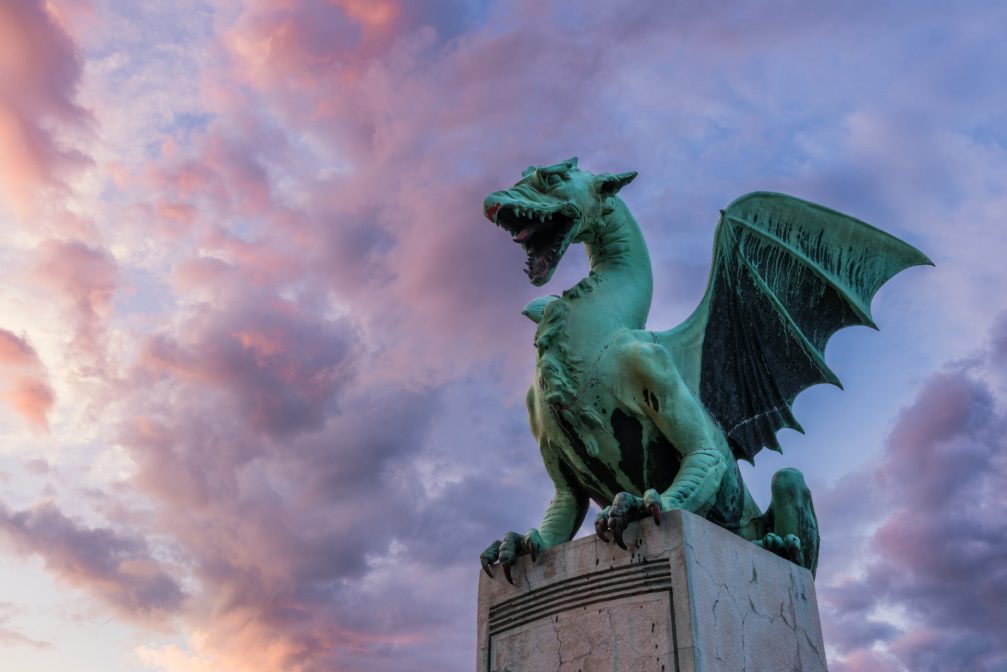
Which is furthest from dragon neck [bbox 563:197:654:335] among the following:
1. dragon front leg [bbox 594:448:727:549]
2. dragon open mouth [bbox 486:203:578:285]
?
dragon front leg [bbox 594:448:727:549]

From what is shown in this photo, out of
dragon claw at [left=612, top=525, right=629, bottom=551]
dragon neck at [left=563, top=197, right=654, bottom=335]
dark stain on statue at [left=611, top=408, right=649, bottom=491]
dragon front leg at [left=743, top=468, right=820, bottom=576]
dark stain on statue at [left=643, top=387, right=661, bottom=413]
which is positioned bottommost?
dragon claw at [left=612, top=525, right=629, bottom=551]

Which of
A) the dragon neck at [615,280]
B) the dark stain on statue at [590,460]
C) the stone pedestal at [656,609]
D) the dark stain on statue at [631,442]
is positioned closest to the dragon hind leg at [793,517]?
the stone pedestal at [656,609]

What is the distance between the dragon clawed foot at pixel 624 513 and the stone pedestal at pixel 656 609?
6 centimetres

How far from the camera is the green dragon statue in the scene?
6.28 m

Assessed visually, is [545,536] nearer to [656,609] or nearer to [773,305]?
[656,609]

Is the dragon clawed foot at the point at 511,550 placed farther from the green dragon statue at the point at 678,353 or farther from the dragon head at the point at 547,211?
the dragon head at the point at 547,211

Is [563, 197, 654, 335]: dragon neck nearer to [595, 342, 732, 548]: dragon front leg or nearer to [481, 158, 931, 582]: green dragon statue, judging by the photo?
[481, 158, 931, 582]: green dragon statue

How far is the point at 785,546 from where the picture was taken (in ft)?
20.8

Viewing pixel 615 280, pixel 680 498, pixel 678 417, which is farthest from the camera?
pixel 615 280

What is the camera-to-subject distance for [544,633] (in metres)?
5.70

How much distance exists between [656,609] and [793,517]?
6.06 feet

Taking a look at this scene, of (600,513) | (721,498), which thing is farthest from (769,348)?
(600,513)

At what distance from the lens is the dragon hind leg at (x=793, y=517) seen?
658 cm

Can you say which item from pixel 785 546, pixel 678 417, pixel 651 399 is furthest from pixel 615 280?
pixel 785 546
